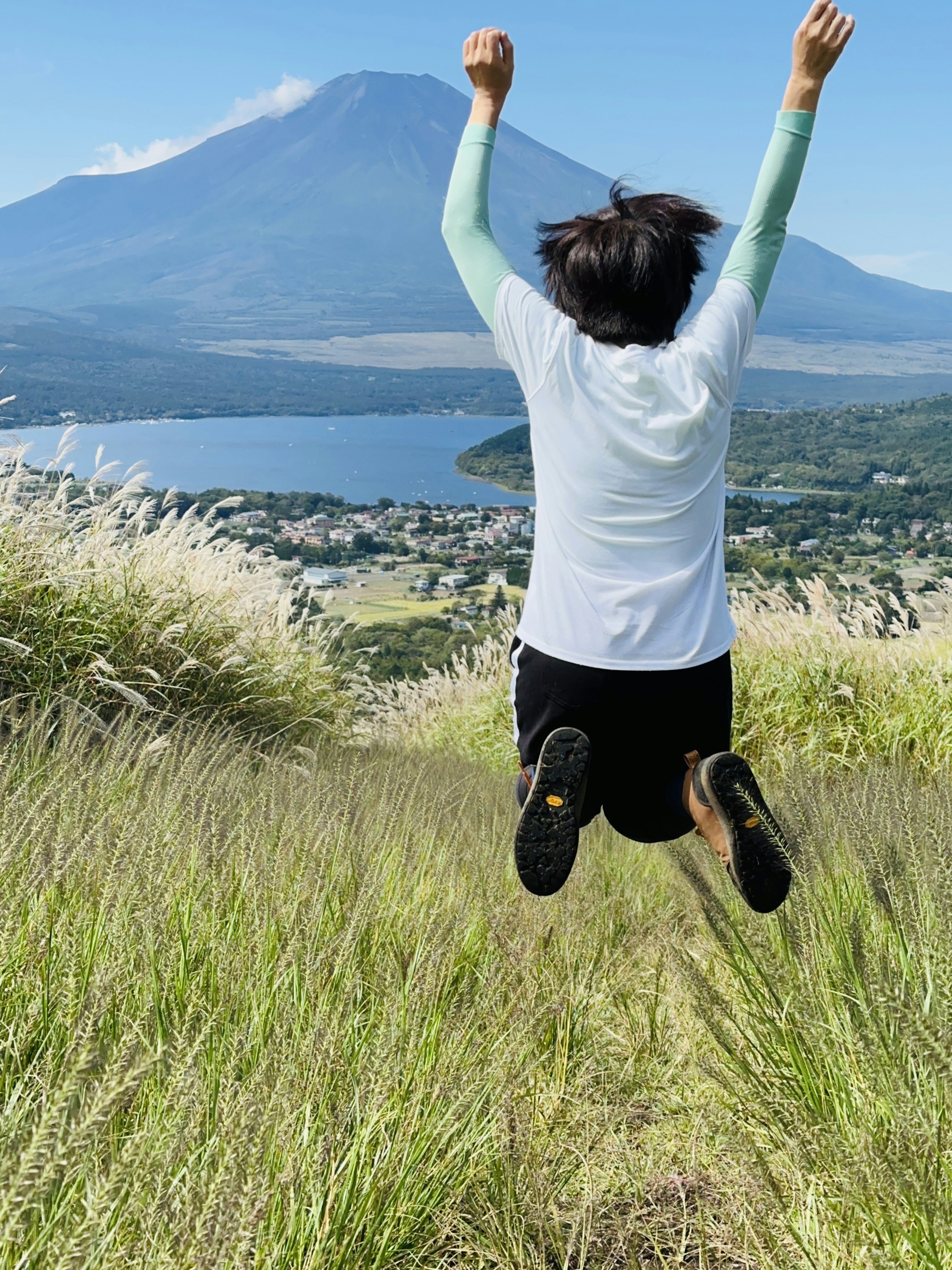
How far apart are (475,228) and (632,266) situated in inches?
16.7

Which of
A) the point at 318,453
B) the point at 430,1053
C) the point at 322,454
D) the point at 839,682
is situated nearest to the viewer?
the point at 430,1053

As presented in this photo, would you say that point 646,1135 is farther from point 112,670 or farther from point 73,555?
point 73,555

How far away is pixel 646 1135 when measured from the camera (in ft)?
7.55

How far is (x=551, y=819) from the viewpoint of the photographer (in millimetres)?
2324

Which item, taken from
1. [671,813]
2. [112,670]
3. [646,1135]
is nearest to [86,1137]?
[646,1135]

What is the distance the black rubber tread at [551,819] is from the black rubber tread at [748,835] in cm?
28

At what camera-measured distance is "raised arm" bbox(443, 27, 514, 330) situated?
2.65 meters

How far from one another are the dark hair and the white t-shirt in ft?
0.41

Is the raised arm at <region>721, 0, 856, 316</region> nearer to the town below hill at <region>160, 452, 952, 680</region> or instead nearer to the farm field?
the town below hill at <region>160, 452, 952, 680</region>

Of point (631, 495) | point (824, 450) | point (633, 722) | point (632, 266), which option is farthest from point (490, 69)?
point (824, 450)

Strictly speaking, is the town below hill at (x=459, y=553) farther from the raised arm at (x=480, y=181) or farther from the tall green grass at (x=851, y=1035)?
Answer: the tall green grass at (x=851, y=1035)

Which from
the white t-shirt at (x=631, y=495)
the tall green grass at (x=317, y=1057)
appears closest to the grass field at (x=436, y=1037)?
the tall green grass at (x=317, y=1057)

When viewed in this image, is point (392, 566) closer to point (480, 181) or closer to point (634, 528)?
point (480, 181)

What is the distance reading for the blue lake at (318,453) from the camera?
6638 cm
